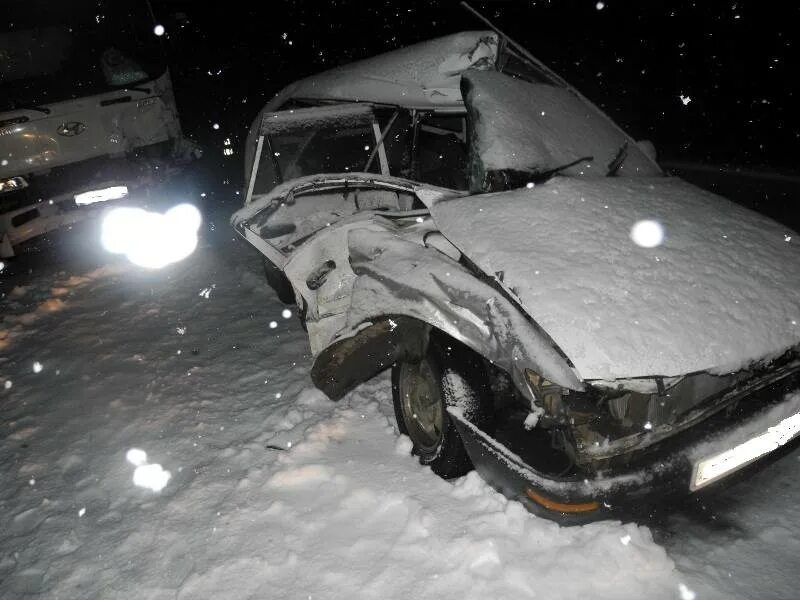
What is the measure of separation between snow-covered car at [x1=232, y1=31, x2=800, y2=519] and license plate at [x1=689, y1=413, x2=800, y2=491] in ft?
0.03

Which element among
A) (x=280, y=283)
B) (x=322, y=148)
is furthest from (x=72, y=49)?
(x=280, y=283)

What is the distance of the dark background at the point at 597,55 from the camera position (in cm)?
832

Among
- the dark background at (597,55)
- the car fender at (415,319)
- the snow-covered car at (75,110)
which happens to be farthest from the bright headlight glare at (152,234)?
the car fender at (415,319)

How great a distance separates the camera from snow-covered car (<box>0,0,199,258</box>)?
18.1 ft

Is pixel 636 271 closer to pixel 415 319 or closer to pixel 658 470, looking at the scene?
pixel 658 470

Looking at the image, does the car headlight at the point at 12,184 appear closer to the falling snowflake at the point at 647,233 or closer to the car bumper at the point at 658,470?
the car bumper at the point at 658,470

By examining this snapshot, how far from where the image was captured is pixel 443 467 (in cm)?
271

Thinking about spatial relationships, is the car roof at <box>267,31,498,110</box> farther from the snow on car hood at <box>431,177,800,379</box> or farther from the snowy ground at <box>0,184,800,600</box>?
the snowy ground at <box>0,184,800,600</box>

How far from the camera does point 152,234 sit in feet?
22.5

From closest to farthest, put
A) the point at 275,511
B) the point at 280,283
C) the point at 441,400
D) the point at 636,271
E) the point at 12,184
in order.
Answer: the point at 636,271 < the point at 441,400 < the point at 275,511 < the point at 280,283 < the point at 12,184

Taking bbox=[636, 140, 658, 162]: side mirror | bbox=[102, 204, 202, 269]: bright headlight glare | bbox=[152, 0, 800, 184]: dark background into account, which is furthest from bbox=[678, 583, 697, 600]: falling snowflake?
bbox=[152, 0, 800, 184]: dark background

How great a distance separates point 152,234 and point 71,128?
1.55 meters

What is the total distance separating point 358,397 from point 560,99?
2535mm

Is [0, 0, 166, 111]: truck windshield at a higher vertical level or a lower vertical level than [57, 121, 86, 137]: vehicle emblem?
higher
